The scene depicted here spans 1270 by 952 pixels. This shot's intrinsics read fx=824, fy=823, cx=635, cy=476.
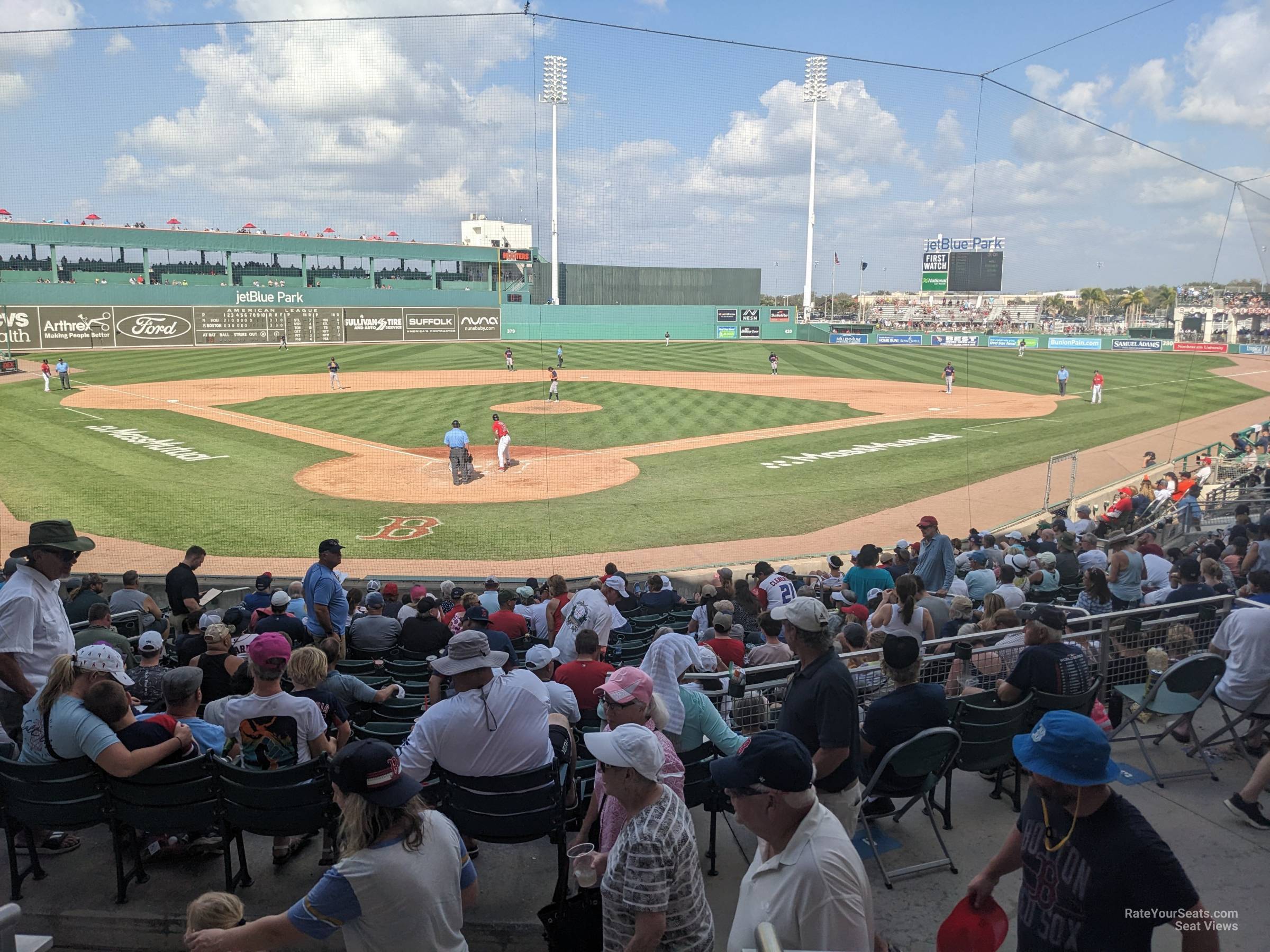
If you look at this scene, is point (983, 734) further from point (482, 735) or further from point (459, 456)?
point (459, 456)

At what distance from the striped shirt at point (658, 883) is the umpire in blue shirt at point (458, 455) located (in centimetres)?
1668

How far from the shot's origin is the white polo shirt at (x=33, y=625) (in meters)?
5.01

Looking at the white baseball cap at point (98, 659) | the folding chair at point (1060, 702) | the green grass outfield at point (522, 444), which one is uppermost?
the white baseball cap at point (98, 659)

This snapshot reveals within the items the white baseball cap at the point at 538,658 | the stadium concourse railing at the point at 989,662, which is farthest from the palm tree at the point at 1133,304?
the white baseball cap at the point at 538,658

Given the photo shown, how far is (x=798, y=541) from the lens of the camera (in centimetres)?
1549

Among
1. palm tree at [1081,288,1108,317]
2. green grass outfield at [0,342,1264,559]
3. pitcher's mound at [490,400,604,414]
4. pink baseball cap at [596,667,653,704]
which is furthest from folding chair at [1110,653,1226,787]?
palm tree at [1081,288,1108,317]

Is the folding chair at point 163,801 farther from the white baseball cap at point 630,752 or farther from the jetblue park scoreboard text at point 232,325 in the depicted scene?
the jetblue park scoreboard text at point 232,325

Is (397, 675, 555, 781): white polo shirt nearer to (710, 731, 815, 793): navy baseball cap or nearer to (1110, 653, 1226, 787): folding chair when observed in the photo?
(710, 731, 815, 793): navy baseball cap

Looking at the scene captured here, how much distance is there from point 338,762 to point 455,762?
1560 mm

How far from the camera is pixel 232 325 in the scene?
43344 millimetres

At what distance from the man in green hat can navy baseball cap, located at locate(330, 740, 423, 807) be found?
364 cm

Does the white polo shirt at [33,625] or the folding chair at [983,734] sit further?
the white polo shirt at [33,625]

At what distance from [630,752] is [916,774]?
2274 mm

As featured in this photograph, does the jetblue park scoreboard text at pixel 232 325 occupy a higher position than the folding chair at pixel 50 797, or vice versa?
the jetblue park scoreboard text at pixel 232 325
